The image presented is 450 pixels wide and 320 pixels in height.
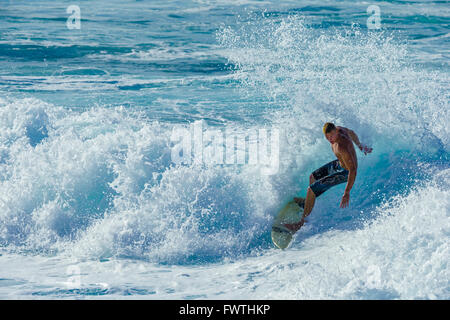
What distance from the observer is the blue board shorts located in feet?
20.4

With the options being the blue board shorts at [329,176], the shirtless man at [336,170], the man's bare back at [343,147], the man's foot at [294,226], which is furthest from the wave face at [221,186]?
the man's bare back at [343,147]

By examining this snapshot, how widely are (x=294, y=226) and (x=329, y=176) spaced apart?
0.83 metres

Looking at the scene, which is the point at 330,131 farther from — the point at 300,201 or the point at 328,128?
the point at 300,201

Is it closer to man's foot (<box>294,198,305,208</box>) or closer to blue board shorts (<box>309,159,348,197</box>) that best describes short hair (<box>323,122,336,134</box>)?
blue board shorts (<box>309,159,348,197</box>)

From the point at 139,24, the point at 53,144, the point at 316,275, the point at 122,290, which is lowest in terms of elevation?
the point at 122,290

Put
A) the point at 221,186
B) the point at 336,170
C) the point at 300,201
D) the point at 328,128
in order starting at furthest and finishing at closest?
the point at 221,186
the point at 300,201
the point at 336,170
the point at 328,128

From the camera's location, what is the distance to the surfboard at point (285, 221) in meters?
6.28

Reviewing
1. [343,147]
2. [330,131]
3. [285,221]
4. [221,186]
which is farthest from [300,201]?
[330,131]

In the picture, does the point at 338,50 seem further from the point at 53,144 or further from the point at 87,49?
the point at 53,144

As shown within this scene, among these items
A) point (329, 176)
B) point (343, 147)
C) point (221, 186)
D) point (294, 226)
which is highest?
point (343, 147)

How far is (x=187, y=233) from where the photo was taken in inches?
250

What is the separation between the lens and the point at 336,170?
6219 mm
